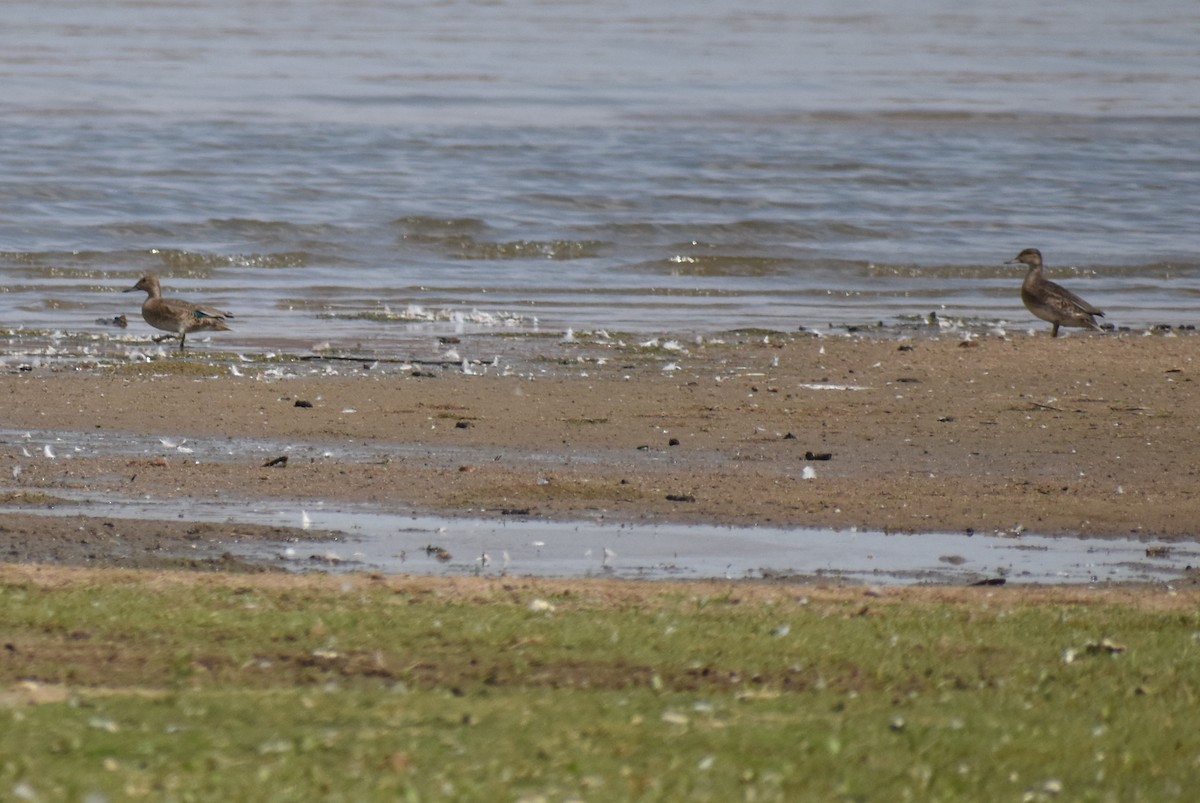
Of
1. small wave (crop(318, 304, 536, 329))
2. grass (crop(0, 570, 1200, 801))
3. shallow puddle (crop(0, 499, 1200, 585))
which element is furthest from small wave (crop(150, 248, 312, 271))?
grass (crop(0, 570, 1200, 801))

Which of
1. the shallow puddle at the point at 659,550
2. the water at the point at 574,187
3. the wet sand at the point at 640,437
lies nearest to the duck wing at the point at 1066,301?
the water at the point at 574,187

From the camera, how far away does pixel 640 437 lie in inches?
600

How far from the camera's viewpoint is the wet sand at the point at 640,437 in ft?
42.1

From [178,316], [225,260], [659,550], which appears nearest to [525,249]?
[225,260]

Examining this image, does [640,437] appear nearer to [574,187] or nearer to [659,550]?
[659,550]

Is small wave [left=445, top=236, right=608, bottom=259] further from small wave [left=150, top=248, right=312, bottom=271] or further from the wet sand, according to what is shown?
the wet sand

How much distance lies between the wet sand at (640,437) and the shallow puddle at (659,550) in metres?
Result: 0.25

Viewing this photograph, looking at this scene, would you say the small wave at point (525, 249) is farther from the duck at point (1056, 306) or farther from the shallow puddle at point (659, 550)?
the shallow puddle at point (659, 550)

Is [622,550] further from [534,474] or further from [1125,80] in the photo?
[1125,80]

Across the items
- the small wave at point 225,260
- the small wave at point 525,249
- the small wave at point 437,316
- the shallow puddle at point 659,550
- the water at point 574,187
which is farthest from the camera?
the small wave at point 525,249

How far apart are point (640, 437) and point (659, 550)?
3469mm

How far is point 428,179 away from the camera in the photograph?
36.5m

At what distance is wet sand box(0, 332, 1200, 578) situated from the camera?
42.1ft

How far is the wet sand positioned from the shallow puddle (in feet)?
0.82
